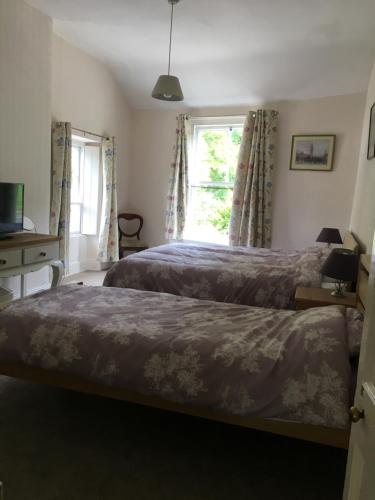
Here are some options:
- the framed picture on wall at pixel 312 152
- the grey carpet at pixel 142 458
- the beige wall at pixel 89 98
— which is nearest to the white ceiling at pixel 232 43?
the beige wall at pixel 89 98

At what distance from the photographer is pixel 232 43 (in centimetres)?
412

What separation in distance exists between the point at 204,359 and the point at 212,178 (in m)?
4.26

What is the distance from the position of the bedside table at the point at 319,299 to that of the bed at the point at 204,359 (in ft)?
1.04

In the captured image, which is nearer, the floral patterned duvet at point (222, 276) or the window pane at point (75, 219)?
the floral patterned duvet at point (222, 276)

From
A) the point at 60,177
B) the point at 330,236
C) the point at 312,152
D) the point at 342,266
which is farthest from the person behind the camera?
the point at 312,152

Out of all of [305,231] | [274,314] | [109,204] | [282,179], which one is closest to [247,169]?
[282,179]

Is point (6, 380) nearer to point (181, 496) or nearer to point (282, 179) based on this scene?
point (181, 496)

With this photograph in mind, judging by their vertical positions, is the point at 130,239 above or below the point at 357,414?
below

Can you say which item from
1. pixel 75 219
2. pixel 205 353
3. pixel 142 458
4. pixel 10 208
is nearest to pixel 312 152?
pixel 75 219

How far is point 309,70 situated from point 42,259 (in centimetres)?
354

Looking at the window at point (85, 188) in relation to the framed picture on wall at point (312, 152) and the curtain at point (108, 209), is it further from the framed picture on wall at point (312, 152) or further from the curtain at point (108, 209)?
the framed picture on wall at point (312, 152)

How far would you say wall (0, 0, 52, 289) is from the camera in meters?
3.44

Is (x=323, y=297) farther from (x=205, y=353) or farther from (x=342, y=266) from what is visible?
(x=205, y=353)

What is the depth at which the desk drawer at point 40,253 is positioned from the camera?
10.5ft
